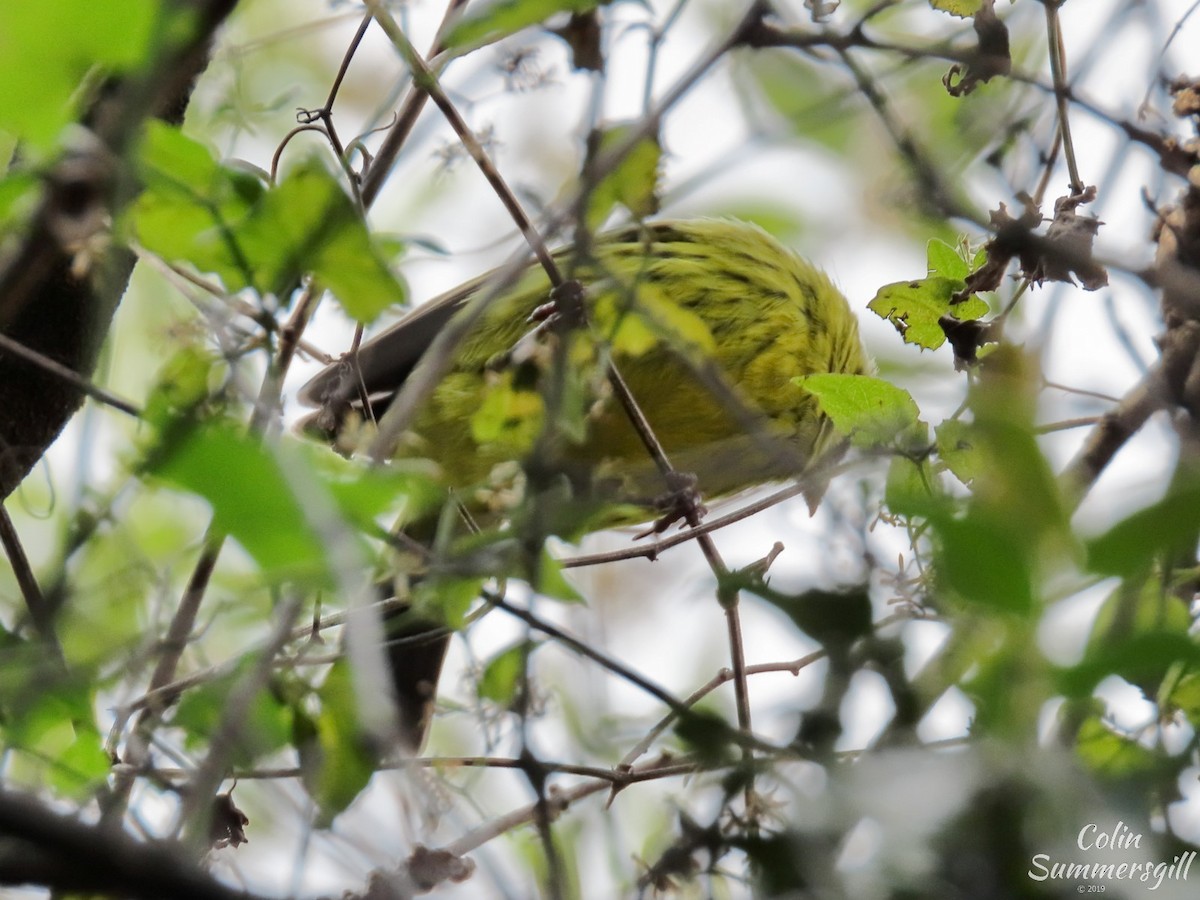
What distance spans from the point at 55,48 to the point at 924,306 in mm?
1080

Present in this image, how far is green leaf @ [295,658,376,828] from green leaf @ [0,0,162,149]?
0.67 m

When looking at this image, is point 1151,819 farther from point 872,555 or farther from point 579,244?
point 579,244

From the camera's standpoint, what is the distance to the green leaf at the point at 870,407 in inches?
57.2

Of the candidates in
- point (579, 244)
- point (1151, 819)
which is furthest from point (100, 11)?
point (1151, 819)

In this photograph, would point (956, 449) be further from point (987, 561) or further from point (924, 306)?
point (987, 561)

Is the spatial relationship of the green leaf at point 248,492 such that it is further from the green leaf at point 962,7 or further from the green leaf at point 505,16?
the green leaf at point 962,7

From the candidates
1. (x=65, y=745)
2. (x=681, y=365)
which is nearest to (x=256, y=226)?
(x=65, y=745)

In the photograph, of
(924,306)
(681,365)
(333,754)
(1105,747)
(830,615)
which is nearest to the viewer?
(830,615)

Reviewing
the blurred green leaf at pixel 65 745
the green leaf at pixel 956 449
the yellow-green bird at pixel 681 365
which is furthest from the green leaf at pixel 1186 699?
the yellow-green bird at pixel 681 365

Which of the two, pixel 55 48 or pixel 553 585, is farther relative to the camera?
pixel 553 585

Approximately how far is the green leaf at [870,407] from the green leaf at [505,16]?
51 cm

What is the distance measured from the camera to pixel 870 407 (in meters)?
1.47

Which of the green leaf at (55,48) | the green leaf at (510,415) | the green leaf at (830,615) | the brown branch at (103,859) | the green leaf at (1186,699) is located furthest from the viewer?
the green leaf at (510,415)

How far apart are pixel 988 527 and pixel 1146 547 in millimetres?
73
